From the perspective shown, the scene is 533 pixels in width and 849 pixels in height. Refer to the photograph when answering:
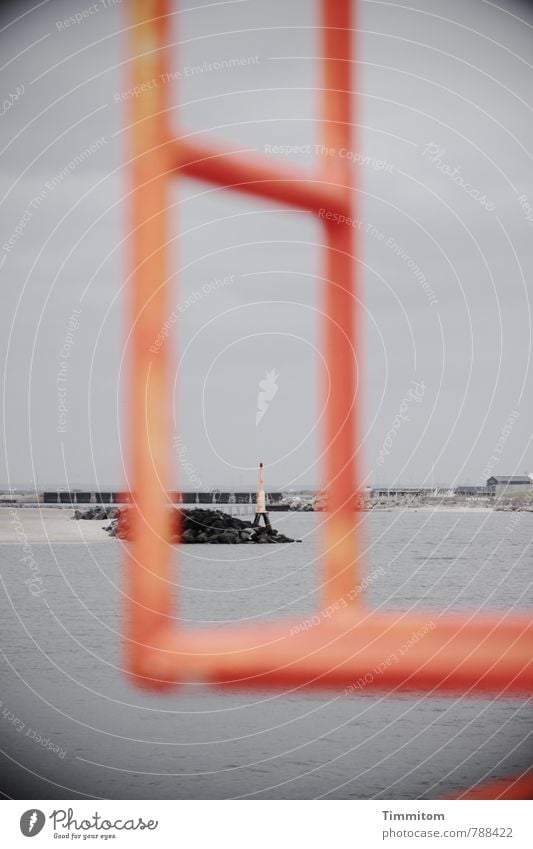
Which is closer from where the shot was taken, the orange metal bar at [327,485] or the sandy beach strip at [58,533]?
the orange metal bar at [327,485]

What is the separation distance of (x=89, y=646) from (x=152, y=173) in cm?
145

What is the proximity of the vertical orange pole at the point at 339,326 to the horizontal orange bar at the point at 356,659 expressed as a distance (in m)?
0.22

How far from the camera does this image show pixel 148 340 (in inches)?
100

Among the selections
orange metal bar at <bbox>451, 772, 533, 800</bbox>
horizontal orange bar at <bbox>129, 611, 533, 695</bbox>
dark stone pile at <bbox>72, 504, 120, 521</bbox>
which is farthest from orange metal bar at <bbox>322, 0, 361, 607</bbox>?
dark stone pile at <bbox>72, 504, 120, 521</bbox>

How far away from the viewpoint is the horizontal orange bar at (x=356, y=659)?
8.71 feet

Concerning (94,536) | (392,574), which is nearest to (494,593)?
(392,574)

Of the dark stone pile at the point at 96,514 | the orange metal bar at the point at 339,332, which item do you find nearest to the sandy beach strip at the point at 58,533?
the dark stone pile at the point at 96,514

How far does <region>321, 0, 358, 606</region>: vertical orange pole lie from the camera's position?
2.92 m

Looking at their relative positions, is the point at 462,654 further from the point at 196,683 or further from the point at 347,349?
the point at 347,349

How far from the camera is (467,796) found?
192 cm

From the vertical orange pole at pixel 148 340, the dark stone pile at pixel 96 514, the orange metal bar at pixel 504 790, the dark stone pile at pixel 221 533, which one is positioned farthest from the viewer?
the dark stone pile at pixel 96 514

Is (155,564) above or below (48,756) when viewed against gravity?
above

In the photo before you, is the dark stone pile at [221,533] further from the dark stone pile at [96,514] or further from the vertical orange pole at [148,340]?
the vertical orange pole at [148,340]

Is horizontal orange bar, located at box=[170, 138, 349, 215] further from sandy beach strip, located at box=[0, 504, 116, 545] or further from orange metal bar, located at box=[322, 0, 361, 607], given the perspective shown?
sandy beach strip, located at box=[0, 504, 116, 545]
